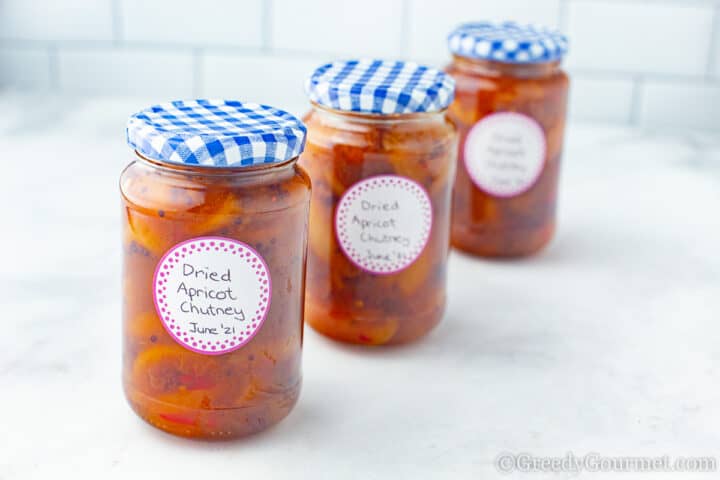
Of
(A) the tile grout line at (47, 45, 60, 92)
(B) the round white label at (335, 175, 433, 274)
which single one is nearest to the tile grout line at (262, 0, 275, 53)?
(A) the tile grout line at (47, 45, 60, 92)

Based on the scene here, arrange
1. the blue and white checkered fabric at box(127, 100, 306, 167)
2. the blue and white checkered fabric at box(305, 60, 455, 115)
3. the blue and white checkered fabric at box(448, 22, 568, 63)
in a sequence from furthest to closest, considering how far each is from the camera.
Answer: the blue and white checkered fabric at box(448, 22, 568, 63)
the blue and white checkered fabric at box(305, 60, 455, 115)
the blue and white checkered fabric at box(127, 100, 306, 167)

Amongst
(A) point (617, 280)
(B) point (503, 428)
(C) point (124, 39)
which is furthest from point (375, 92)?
(C) point (124, 39)

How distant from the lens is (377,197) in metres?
0.86

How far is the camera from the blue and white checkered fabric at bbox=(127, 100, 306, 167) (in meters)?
0.67

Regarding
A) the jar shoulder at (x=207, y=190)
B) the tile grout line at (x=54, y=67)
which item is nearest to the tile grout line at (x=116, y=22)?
the tile grout line at (x=54, y=67)

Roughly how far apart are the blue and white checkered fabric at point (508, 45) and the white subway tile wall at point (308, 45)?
485mm

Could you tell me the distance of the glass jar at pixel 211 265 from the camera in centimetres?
68

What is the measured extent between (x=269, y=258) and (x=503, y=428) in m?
0.25

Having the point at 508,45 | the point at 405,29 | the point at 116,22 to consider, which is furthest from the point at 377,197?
the point at 116,22

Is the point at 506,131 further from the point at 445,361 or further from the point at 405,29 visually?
the point at 405,29

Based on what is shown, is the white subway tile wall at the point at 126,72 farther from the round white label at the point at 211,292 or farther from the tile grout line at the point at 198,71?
the round white label at the point at 211,292

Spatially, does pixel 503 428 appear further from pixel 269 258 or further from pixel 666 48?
pixel 666 48

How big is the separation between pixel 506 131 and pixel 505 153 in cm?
3

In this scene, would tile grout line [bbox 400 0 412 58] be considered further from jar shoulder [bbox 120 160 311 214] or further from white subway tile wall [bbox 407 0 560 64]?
jar shoulder [bbox 120 160 311 214]
